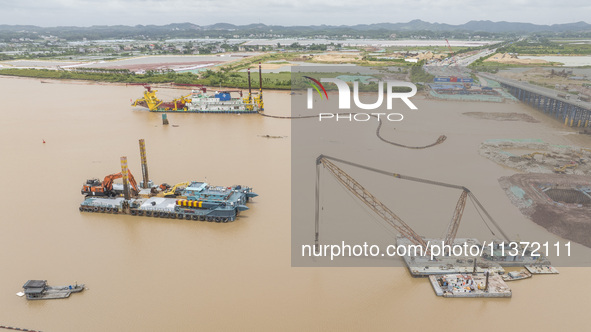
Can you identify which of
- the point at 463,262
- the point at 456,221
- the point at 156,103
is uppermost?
the point at 156,103

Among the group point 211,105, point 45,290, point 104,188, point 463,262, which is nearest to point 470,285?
point 463,262

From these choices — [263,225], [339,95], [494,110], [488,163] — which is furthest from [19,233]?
[494,110]

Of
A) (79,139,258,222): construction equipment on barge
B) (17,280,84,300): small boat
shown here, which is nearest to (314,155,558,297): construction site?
(79,139,258,222): construction equipment on barge

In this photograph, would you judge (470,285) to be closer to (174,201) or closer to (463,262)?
(463,262)

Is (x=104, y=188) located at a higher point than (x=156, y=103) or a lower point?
lower

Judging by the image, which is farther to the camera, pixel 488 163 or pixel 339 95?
pixel 339 95

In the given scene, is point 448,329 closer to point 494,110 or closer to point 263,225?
point 263,225
